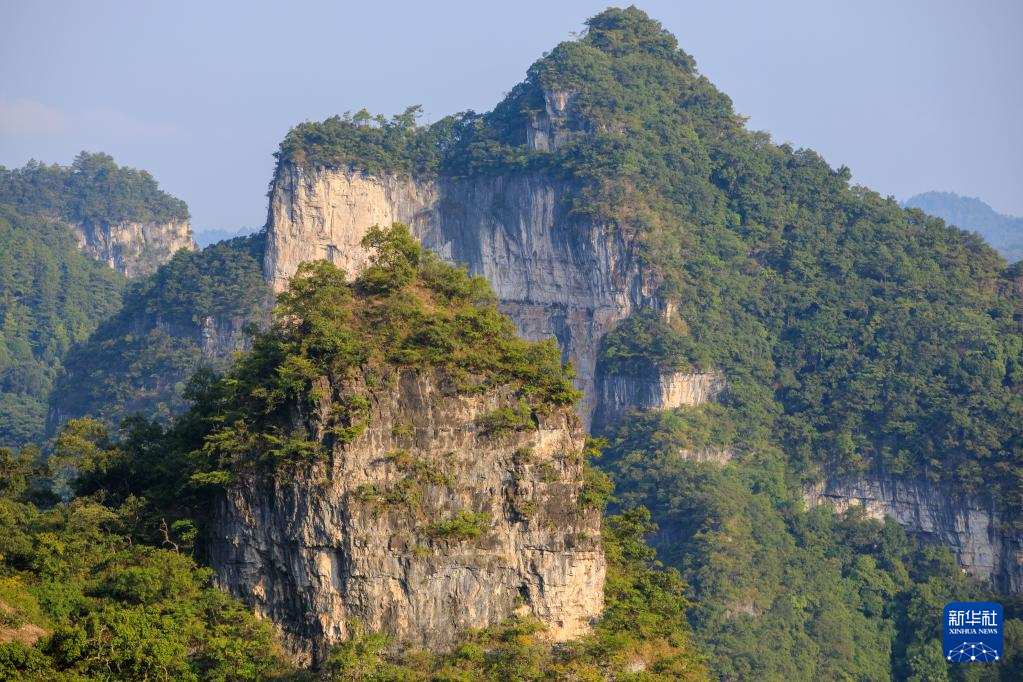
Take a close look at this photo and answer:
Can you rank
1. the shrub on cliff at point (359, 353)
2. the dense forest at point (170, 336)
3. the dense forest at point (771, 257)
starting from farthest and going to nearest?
the dense forest at point (170, 336)
the dense forest at point (771, 257)
the shrub on cliff at point (359, 353)

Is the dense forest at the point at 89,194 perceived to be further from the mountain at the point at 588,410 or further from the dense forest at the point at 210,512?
the dense forest at the point at 210,512

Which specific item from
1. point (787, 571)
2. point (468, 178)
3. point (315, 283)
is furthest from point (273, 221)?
point (315, 283)

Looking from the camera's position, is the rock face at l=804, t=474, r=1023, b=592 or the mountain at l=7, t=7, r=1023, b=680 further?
the rock face at l=804, t=474, r=1023, b=592

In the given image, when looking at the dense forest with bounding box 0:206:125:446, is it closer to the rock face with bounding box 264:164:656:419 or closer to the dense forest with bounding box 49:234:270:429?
the dense forest with bounding box 49:234:270:429

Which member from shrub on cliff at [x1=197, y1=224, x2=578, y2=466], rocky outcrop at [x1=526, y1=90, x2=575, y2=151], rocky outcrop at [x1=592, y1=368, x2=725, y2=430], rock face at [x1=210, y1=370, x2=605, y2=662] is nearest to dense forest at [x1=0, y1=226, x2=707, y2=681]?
shrub on cliff at [x1=197, y1=224, x2=578, y2=466]

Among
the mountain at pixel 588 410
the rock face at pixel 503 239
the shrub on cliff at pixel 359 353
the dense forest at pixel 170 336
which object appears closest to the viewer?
the mountain at pixel 588 410

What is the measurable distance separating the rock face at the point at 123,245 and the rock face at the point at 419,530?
79.5m

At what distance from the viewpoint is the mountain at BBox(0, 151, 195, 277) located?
114m

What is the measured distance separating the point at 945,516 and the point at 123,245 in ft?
209

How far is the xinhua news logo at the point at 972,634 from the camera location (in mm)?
58344

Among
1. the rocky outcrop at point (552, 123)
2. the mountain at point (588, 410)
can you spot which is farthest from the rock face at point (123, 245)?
the rocky outcrop at point (552, 123)

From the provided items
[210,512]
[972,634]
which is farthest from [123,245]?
[210,512]

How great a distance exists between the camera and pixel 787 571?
6512cm

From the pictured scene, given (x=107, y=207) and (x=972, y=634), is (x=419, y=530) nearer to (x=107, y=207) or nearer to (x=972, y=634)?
(x=972, y=634)
